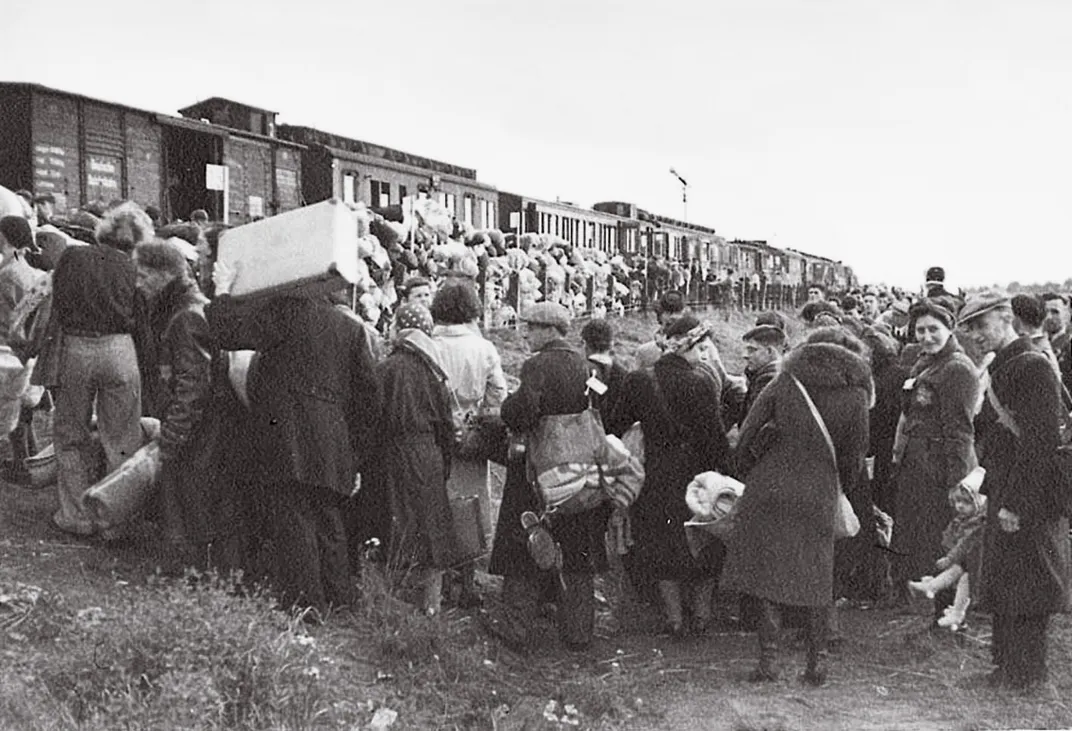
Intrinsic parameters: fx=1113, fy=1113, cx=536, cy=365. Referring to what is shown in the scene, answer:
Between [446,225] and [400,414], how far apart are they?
34.9 ft

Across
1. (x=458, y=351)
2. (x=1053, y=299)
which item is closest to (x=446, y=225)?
(x=1053, y=299)

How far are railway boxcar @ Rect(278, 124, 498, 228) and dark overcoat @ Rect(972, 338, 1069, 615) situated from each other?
64.5ft

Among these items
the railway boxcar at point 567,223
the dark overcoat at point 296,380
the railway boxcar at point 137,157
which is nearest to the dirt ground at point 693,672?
the dark overcoat at point 296,380

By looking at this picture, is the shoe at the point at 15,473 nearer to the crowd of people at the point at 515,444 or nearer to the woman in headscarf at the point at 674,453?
the crowd of people at the point at 515,444

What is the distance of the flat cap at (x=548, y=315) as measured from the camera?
5.86 meters

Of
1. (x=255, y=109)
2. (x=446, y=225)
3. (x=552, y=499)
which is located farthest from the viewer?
(x=255, y=109)

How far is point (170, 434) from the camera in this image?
536 centimetres

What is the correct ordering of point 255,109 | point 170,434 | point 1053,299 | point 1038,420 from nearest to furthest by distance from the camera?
1. point 1038,420
2. point 170,434
3. point 1053,299
4. point 255,109

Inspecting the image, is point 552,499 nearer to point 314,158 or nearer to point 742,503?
point 742,503

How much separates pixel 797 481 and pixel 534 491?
1.40 metres

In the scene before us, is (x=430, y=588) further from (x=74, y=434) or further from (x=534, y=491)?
(x=74, y=434)

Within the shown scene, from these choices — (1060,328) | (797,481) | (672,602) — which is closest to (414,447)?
(672,602)

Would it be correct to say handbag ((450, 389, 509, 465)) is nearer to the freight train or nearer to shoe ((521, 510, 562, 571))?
shoe ((521, 510, 562, 571))

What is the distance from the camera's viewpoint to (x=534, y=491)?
19.4ft
